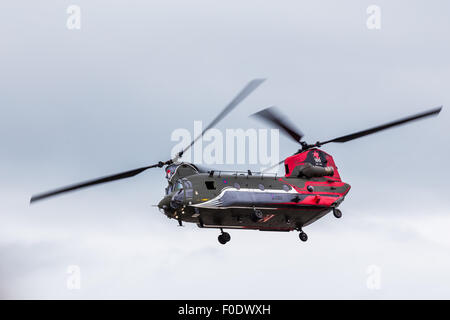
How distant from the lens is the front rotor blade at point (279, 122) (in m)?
77.7

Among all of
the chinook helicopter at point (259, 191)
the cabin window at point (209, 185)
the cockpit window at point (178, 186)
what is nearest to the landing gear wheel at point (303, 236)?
the chinook helicopter at point (259, 191)

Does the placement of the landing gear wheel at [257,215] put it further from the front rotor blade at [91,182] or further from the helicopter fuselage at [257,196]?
the front rotor blade at [91,182]

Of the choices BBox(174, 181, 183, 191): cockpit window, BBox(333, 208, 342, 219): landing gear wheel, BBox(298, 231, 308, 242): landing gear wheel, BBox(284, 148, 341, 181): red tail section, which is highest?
BBox(284, 148, 341, 181): red tail section

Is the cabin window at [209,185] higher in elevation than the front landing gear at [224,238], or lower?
higher

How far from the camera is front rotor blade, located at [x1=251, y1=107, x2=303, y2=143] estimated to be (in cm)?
7769

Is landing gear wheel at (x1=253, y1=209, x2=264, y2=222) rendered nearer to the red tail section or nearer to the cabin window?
the cabin window

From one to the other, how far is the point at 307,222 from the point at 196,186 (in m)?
10.9

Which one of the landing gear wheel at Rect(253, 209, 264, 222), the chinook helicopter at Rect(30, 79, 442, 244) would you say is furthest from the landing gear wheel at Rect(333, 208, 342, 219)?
the landing gear wheel at Rect(253, 209, 264, 222)

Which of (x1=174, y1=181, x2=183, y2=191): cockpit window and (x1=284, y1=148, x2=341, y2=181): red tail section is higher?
(x1=284, y1=148, x2=341, y2=181): red tail section

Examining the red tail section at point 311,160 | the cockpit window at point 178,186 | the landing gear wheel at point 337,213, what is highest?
the red tail section at point 311,160

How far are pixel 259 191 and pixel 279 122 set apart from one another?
265 inches
